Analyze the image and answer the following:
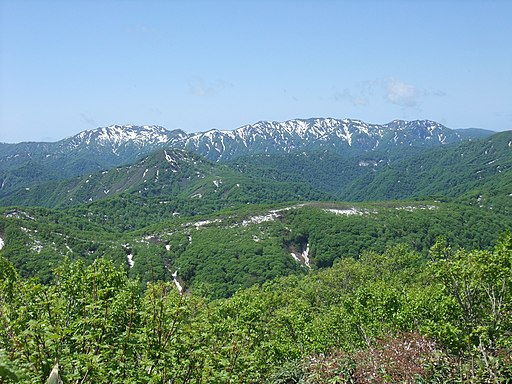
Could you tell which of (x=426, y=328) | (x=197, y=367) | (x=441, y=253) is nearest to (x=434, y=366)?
(x=426, y=328)

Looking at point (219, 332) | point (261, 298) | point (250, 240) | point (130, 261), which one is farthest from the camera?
point (250, 240)

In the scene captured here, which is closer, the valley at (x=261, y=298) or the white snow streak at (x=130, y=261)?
the valley at (x=261, y=298)

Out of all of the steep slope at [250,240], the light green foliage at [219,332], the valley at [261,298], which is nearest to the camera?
the light green foliage at [219,332]

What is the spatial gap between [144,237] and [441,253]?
18134 cm

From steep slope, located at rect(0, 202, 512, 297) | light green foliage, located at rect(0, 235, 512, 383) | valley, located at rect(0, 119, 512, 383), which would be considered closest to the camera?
light green foliage, located at rect(0, 235, 512, 383)

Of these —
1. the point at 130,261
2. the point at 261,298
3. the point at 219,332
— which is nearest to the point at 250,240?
the point at 130,261

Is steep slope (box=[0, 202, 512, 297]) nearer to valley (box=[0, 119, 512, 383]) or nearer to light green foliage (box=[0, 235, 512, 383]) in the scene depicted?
valley (box=[0, 119, 512, 383])

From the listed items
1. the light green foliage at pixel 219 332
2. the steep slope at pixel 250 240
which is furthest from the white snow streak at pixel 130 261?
the light green foliage at pixel 219 332

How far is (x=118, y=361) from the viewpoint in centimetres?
773

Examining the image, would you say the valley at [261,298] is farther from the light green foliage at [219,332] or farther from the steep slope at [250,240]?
the steep slope at [250,240]

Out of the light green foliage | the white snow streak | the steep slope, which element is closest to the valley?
the light green foliage

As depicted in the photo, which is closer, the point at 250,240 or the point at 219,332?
the point at 219,332

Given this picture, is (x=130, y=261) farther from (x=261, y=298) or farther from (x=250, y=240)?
(x=261, y=298)

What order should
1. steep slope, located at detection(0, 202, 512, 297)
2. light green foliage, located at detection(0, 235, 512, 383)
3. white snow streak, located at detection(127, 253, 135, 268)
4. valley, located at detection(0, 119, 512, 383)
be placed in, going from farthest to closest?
white snow streak, located at detection(127, 253, 135, 268)
steep slope, located at detection(0, 202, 512, 297)
valley, located at detection(0, 119, 512, 383)
light green foliage, located at detection(0, 235, 512, 383)
